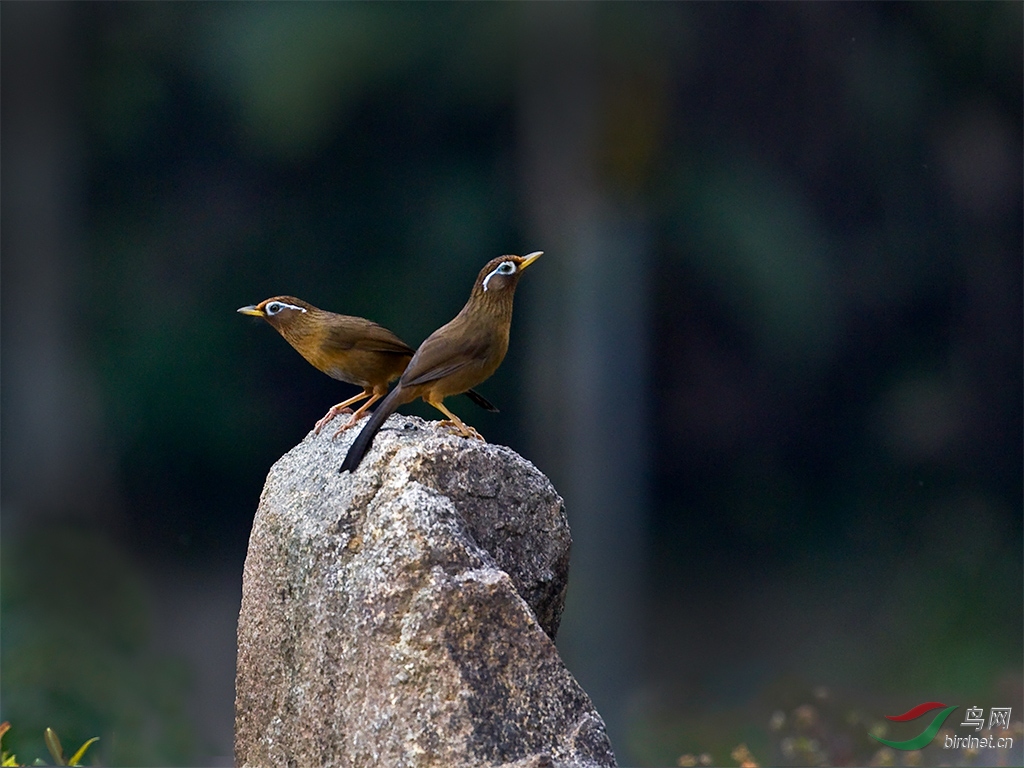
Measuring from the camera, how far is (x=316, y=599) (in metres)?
2.56

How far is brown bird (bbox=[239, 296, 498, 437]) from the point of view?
3.03m

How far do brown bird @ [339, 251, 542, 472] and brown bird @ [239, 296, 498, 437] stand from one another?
21 cm

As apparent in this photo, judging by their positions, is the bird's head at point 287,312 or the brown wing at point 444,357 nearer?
the brown wing at point 444,357

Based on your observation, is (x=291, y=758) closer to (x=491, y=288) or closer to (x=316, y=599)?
(x=316, y=599)

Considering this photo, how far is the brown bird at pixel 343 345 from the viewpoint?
303 cm

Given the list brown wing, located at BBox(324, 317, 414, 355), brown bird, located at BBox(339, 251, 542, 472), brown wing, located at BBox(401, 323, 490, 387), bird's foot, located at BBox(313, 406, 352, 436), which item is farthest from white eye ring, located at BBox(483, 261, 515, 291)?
bird's foot, located at BBox(313, 406, 352, 436)

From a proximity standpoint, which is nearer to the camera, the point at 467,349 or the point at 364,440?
the point at 364,440

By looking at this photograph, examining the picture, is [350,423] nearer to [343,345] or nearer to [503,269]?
[343,345]

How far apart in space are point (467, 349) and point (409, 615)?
694mm

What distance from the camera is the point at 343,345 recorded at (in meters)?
3.04

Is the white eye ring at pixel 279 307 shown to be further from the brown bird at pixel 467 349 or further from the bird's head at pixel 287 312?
the brown bird at pixel 467 349

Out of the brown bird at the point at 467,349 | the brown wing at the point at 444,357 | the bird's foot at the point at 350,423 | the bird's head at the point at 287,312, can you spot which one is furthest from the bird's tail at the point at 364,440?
the bird's head at the point at 287,312

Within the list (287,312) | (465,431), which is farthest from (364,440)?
(287,312)

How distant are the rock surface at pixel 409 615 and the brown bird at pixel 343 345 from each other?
0.67ft
